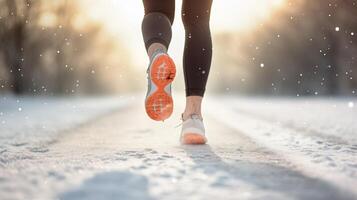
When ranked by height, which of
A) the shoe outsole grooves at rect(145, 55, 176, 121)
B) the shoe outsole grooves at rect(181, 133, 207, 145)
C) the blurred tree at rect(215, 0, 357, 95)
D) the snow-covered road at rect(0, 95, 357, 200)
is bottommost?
the snow-covered road at rect(0, 95, 357, 200)

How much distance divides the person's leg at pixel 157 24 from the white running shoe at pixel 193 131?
0.46 meters

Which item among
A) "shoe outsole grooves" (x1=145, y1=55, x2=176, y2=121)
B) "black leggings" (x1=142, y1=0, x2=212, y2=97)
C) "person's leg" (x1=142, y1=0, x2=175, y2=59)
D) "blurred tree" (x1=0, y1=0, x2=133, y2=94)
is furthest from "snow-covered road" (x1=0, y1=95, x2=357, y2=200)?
"blurred tree" (x1=0, y1=0, x2=133, y2=94)

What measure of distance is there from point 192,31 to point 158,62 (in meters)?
0.60

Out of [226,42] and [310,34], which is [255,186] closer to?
[310,34]

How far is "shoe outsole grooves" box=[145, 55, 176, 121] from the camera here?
2.67m

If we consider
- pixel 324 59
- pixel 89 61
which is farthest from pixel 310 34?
pixel 89 61

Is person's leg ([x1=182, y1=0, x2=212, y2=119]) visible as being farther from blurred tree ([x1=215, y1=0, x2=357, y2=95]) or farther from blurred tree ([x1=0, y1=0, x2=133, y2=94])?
blurred tree ([x1=0, y1=0, x2=133, y2=94])

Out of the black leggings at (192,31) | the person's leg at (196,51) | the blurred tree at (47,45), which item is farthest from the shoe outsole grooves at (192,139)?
the blurred tree at (47,45)

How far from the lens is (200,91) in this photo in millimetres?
3088

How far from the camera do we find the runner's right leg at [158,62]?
8.79 ft

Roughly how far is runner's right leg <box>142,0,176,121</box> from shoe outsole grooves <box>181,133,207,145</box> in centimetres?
28

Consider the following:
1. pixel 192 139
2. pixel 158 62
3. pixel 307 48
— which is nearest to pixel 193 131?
pixel 192 139

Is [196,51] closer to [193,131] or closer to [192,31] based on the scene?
[192,31]

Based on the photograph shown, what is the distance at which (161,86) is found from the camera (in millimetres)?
2707
